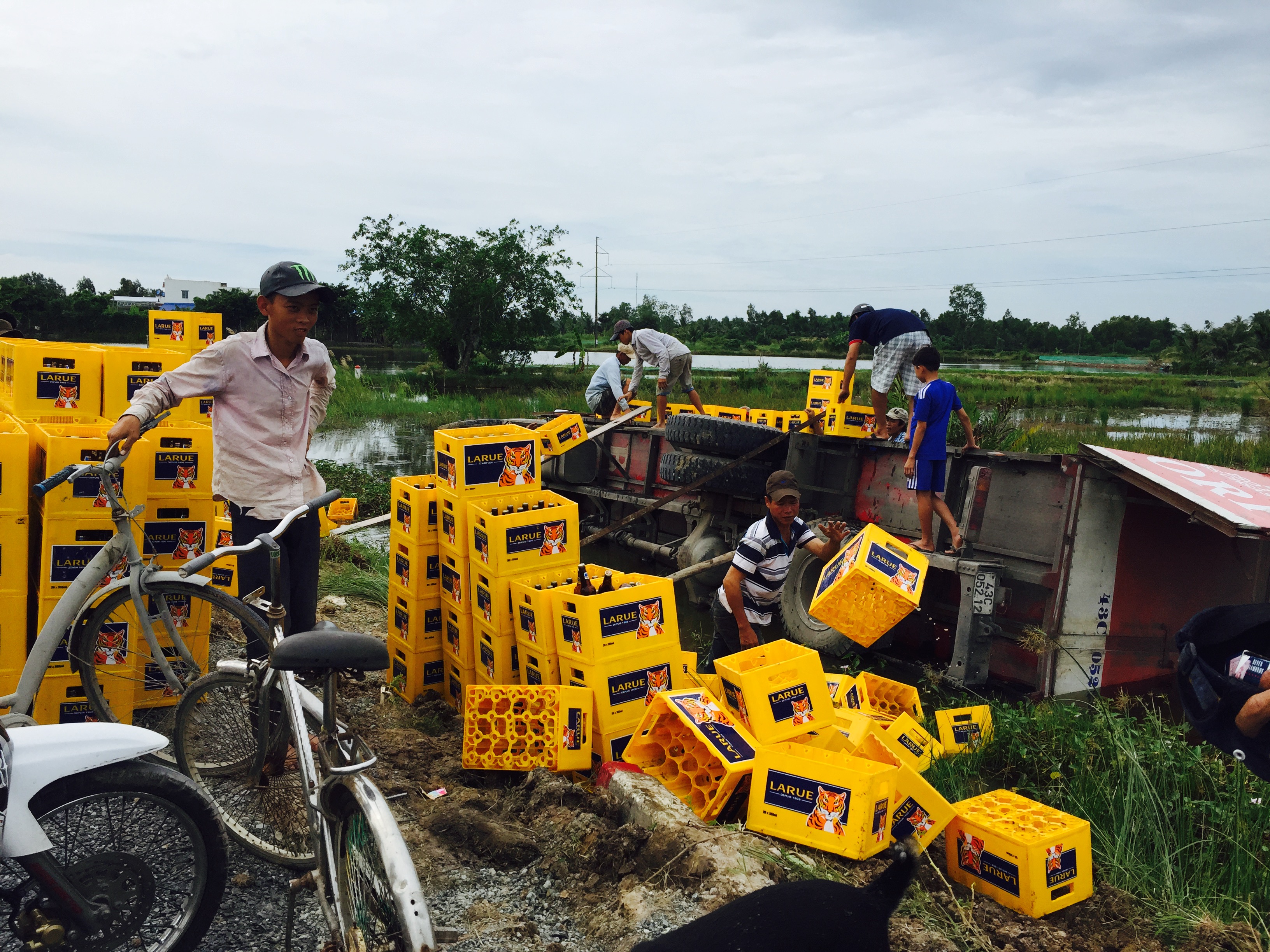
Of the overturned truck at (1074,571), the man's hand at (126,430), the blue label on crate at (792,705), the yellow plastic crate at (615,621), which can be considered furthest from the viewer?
the overturned truck at (1074,571)

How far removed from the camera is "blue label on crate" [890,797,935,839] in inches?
142

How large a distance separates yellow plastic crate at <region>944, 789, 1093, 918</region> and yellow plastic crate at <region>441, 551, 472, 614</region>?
2.80 meters

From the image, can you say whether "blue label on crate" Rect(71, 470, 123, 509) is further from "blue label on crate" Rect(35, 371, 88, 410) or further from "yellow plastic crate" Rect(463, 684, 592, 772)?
"yellow plastic crate" Rect(463, 684, 592, 772)

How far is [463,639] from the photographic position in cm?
506

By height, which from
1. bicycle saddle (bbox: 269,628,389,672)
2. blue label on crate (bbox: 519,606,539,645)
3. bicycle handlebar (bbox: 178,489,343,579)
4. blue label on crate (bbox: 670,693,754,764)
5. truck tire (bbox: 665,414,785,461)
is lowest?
blue label on crate (bbox: 670,693,754,764)

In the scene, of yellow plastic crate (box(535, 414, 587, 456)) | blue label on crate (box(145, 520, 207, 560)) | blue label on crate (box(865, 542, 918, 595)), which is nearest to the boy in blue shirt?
blue label on crate (box(865, 542, 918, 595))

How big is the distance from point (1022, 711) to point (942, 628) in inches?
58.3

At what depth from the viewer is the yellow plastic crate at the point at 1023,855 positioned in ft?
10.7

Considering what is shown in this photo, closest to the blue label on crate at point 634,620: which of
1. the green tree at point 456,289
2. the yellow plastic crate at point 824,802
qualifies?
the yellow plastic crate at point 824,802

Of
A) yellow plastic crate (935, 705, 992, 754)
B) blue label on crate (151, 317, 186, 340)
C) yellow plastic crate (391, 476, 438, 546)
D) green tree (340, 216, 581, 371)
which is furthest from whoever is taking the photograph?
green tree (340, 216, 581, 371)

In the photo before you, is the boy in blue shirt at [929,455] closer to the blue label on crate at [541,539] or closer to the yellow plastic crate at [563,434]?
the blue label on crate at [541,539]

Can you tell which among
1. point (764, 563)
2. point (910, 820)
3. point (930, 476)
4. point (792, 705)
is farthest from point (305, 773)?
point (930, 476)

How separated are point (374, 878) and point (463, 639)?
284cm

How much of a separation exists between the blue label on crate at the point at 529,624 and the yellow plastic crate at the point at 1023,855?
2.17m
